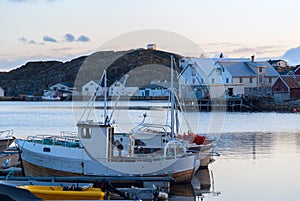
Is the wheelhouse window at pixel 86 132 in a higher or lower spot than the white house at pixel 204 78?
lower

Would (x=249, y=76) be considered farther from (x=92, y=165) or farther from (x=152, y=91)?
(x=92, y=165)

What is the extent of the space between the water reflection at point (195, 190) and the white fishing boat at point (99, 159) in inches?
13.9

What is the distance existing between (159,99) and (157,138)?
293 feet

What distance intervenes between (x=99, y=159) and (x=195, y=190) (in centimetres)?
413

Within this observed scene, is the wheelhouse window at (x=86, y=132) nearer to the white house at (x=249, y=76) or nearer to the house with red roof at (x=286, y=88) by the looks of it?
the house with red roof at (x=286, y=88)

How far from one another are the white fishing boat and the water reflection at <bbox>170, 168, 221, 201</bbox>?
0.35 m

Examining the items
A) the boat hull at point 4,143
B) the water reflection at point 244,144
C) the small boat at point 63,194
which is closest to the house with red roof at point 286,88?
the water reflection at point 244,144

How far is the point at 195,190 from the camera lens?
2081cm

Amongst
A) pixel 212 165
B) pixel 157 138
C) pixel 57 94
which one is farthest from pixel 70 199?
pixel 57 94

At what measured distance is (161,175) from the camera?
1942 centimetres

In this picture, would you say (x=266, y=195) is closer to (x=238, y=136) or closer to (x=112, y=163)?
(x=112, y=163)

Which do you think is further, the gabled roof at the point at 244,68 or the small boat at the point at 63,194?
the gabled roof at the point at 244,68

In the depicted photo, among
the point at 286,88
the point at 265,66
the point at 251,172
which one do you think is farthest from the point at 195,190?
the point at 265,66

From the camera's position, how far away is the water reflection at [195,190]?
64.4ft
